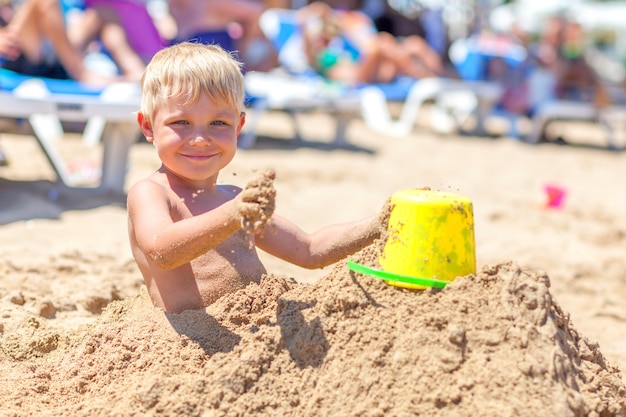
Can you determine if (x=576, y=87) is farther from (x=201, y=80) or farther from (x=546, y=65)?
(x=201, y=80)

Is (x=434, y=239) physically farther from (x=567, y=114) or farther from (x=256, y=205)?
(x=567, y=114)

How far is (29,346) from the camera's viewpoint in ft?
8.02

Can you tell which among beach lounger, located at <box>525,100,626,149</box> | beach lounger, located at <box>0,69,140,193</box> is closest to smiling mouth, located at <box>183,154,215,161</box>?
beach lounger, located at <box>0,69,140,193</box>

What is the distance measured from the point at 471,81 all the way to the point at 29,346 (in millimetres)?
10314

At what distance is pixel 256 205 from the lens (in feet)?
5.74

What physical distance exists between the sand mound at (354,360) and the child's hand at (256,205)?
0.35 metres

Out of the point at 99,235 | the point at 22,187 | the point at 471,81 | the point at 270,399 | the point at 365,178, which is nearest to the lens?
the point at 270,399

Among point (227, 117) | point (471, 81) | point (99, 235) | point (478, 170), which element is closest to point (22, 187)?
point (99, 235)

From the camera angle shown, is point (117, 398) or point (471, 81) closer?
point (117, 398)

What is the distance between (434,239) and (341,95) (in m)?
7.18

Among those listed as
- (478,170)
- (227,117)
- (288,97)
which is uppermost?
(227,117)

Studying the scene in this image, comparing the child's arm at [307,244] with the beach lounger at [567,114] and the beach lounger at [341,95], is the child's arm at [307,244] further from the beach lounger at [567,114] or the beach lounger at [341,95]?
the beach lounger at [567,114]

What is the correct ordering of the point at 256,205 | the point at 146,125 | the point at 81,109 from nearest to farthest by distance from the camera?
the point at 256,205 < the point at 146,125 < the point at 81,109

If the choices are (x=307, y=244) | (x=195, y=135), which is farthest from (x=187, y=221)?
(x=307, y=244)
